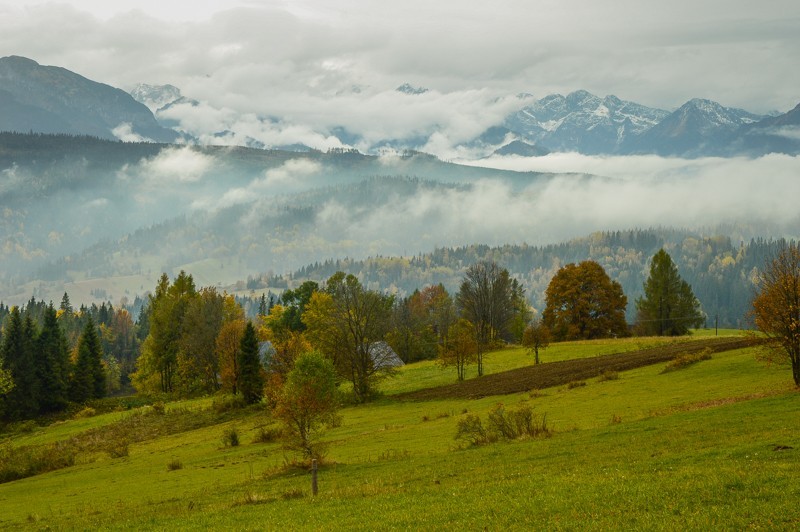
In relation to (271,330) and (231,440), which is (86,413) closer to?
(271,330)

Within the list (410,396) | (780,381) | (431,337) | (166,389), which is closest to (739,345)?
(780,381)

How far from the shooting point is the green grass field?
1786cm

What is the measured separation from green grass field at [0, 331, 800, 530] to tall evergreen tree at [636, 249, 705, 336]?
54.9 meters

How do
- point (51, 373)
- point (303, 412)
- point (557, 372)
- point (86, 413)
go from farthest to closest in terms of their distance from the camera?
point (51, 373) → point (86, 413) → point (557, 372) → point (303, 412)

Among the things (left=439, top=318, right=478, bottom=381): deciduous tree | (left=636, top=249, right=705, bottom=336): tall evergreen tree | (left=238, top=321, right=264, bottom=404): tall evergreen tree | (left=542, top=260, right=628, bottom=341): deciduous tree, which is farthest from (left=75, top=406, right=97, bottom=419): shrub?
(left=636, top=249, right=705, bottom=336): tall evergreen tree

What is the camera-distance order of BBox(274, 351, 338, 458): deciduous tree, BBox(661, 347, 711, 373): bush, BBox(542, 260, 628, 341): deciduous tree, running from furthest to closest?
BBox(542, 260, 628, 341): deciduous tree
BBox(661, 347, 711, 373): bush
BBox(274, 351, 338, 458): deciduous tree

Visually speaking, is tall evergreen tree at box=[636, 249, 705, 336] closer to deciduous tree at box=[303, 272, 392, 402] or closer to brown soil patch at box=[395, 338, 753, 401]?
brown soil patch at box=[395, 338, 753, 401]

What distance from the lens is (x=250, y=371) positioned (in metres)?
83.6

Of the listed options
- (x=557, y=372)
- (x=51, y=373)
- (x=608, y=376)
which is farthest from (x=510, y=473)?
(x=51, y=373)

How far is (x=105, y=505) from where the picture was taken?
107 ft

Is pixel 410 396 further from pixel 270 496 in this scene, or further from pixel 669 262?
pixel 669 262

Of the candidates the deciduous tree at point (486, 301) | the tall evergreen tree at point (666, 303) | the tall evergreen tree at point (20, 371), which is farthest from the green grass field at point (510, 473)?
the deciduous tree at point (486, 301)

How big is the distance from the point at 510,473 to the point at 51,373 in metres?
99.9

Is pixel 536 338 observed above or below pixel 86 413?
above
